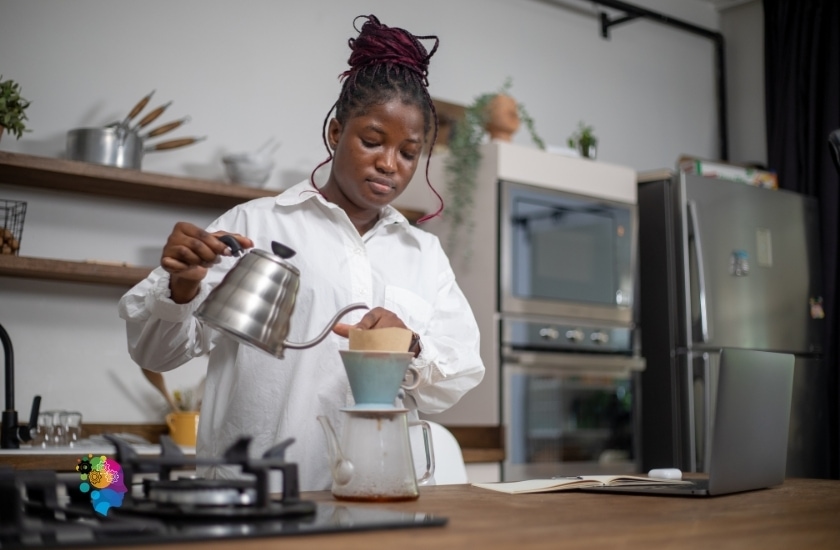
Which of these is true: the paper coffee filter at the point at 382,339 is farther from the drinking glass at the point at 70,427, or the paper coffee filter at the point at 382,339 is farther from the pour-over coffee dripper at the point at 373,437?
the drinking glass at the point at 70,427

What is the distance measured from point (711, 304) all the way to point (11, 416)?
2.41m

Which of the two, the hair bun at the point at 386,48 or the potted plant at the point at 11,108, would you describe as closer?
the hair bun at the point at 386,48

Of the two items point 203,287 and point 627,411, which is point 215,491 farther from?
point 627,411

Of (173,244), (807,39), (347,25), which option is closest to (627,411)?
(347,25)

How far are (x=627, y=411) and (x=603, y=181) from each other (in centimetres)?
85

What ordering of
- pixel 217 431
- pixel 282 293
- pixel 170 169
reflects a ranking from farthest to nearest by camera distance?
pixel 170 169 < pixel 217 431 < pixel 282 293

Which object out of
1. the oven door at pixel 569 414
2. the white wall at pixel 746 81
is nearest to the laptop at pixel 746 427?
the oven door at pixel 569 414

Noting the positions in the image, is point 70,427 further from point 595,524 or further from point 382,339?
point 595,524

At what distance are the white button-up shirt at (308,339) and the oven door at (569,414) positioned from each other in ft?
5.08

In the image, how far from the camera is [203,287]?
4.91 ft

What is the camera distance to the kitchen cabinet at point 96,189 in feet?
8.91

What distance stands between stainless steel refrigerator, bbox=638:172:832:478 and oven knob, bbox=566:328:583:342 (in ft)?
1.42

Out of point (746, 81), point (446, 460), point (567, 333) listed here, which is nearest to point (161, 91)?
point (567, 333)

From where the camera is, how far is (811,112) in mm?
4391
